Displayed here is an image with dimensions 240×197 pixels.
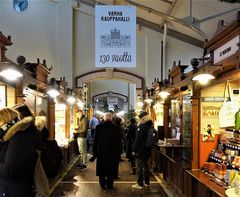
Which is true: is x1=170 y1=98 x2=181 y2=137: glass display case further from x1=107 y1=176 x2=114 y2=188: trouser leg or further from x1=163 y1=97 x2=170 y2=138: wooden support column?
x1=107 y1=176 x2=114 y2=188: trouser leg

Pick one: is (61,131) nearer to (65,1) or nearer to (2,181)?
(65,1)

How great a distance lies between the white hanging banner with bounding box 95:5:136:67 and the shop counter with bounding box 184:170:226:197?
253cm

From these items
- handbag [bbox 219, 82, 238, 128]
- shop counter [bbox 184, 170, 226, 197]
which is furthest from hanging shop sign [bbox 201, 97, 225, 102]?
shop counter [bbox 184, 170, 226, 197]

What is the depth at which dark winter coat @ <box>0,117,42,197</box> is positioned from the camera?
10.5ft

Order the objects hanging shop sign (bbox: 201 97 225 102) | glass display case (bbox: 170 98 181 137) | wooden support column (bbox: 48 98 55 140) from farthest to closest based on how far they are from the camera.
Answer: wooden support column (bbox: 48 98 55 140)
glass display case (bbox: 170 98 181 137)
hanging shop sign (bbox: 201 97 225 102)

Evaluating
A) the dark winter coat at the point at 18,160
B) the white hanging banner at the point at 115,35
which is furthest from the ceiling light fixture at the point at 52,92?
the dark winter coat at the point at 18,160

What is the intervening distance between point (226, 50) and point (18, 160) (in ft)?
9.92

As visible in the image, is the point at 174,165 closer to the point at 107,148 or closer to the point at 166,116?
the point at 107,148

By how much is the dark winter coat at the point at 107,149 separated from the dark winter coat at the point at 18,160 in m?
4.69

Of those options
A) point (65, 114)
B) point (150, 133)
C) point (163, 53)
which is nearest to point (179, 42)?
point (163, 53)

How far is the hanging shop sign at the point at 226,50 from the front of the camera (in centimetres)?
461

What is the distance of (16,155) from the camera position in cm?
321

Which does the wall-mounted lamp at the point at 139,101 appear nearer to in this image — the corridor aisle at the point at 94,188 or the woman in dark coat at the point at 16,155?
the corridor aisle at the point at 94,188

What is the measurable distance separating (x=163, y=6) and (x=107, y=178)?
634cm
